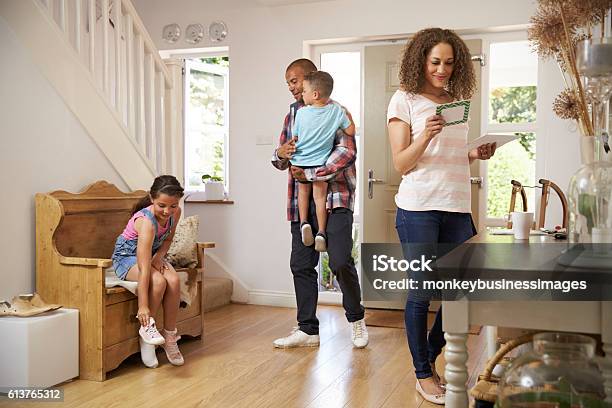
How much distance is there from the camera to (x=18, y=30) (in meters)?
3.33

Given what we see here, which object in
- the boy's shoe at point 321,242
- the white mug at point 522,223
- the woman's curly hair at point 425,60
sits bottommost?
the boy's shoe at point 321,242

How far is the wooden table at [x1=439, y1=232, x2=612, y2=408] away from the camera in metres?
Result: 1.48

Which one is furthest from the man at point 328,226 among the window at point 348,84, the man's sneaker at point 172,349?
the window at point 348,84

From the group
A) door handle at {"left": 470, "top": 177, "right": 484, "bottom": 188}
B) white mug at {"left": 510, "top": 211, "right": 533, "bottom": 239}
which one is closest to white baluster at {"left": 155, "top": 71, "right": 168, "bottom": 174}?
door handle at {"left": 470, "top": 177, "right": 484, "bottom": 188}

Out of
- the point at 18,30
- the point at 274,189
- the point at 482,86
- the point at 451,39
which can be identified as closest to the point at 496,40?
the point at 482,86

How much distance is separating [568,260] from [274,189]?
373 cm

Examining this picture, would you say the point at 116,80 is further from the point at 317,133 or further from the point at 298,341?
the point at 298,341

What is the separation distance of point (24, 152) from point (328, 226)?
1580 millimetres

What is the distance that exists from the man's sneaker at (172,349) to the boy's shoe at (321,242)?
0.87m

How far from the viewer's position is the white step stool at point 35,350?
286 cm

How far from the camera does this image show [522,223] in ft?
7.28

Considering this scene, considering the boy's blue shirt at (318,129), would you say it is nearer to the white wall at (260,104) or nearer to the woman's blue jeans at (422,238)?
the woman's blue jeans at (422,238)

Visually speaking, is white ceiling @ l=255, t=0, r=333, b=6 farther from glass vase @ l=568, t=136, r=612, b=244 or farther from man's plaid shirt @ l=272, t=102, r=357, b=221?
glass vase @ l=568, t=136, r=612, b=244

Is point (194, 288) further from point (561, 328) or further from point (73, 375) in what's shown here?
point (561, 328)
